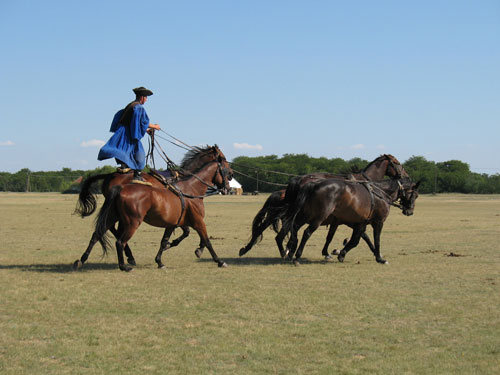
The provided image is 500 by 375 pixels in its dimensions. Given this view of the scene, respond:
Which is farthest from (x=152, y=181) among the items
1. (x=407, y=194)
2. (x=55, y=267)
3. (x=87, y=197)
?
(x=407, y=194)

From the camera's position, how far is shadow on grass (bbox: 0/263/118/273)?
38.3ft

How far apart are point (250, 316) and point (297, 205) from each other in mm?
5341

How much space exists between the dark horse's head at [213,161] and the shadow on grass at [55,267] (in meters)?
2.64

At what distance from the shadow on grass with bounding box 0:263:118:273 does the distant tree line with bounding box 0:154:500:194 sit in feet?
253

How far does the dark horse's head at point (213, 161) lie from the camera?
1312cm

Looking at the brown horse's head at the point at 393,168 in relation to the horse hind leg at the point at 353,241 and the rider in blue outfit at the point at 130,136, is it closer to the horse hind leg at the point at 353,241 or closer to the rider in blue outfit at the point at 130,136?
the horse hind leg at the point at 353,241

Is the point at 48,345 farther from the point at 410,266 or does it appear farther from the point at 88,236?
the point at 88,236

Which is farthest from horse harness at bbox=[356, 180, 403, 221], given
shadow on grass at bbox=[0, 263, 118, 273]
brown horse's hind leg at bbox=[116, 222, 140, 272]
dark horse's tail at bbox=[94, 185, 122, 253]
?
shadow on grass at bbox=[0, 263, 118, 273]

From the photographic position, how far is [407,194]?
14422 mm

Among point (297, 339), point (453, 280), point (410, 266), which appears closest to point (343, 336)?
point (297, 339)

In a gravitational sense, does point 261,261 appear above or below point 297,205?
below

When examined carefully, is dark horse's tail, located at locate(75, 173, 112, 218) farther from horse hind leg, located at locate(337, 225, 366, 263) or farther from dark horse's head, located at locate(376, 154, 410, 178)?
dark horse's head, located at locate(376, 154, 410, 178)

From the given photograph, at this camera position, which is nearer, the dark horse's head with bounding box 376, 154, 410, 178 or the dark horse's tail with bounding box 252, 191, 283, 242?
the dark horse's tail with bounding box 252, 191, 283, 242

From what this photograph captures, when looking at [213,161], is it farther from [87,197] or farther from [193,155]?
[87,197]
